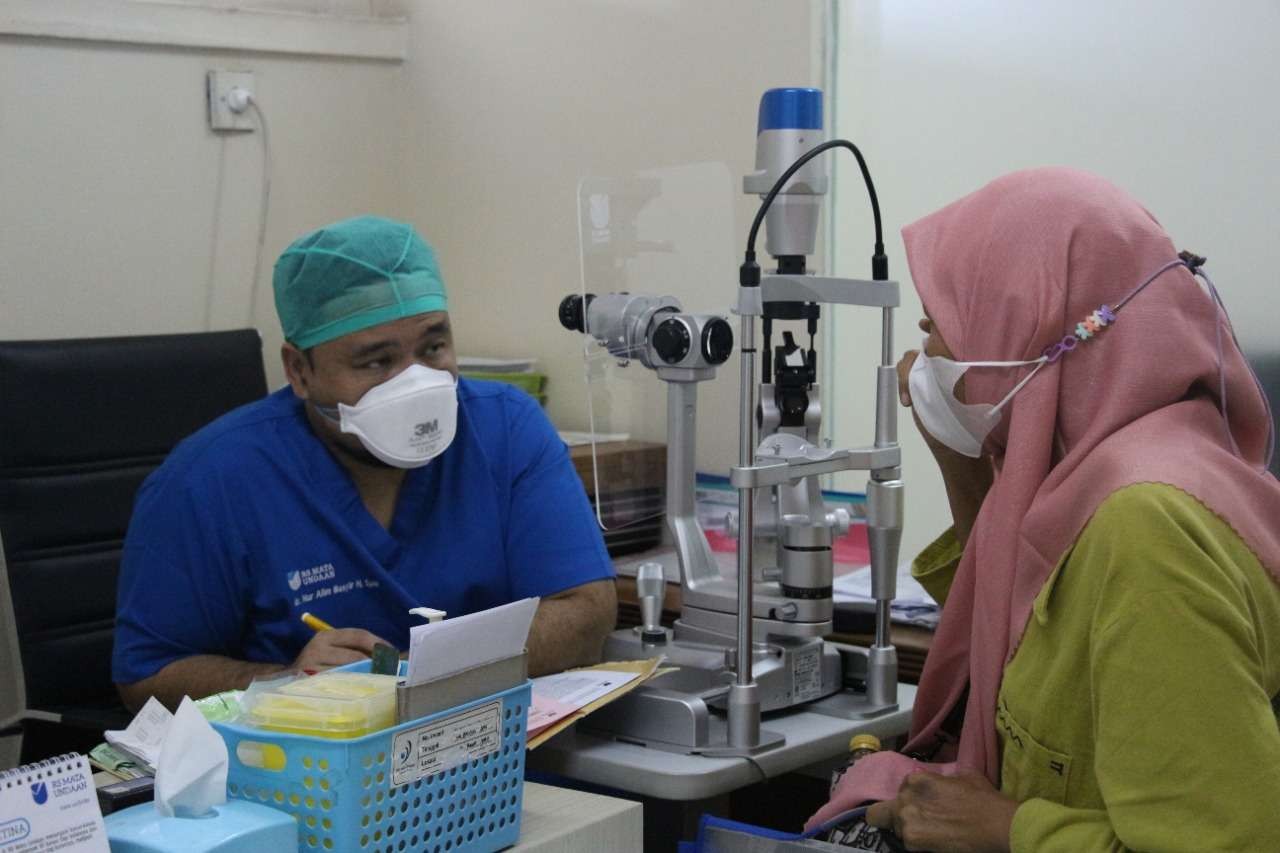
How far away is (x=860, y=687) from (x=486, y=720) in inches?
31.0

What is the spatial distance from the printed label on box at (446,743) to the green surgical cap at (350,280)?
777 mm

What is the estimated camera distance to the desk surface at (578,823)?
1325 millimetres

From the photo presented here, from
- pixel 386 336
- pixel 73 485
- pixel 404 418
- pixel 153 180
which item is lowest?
pixel 73 485

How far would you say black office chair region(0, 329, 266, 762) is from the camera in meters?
2.21

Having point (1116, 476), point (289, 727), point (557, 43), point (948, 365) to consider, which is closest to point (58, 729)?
point (289, 727)

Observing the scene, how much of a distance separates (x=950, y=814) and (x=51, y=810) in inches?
32.4

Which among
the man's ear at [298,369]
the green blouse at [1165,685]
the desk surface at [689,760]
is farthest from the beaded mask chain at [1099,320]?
the man's ear at [298,369]

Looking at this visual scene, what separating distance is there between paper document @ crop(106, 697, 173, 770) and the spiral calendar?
31 centimetres

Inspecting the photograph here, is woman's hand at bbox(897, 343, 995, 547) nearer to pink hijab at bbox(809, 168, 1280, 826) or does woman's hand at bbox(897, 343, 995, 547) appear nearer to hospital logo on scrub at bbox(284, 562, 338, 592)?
pink hijab at bbox(809, 168, 1280, 826)

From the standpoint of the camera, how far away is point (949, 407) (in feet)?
5.25

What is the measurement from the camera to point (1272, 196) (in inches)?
88.7

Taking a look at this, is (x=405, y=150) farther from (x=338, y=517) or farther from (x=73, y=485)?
(x=338, y=517)

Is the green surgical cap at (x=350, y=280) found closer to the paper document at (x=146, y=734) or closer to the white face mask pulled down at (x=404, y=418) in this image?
the white face mask pulled down at (x=404, y=418)

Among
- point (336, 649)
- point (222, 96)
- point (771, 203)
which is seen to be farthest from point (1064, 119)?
point (222, 96)
